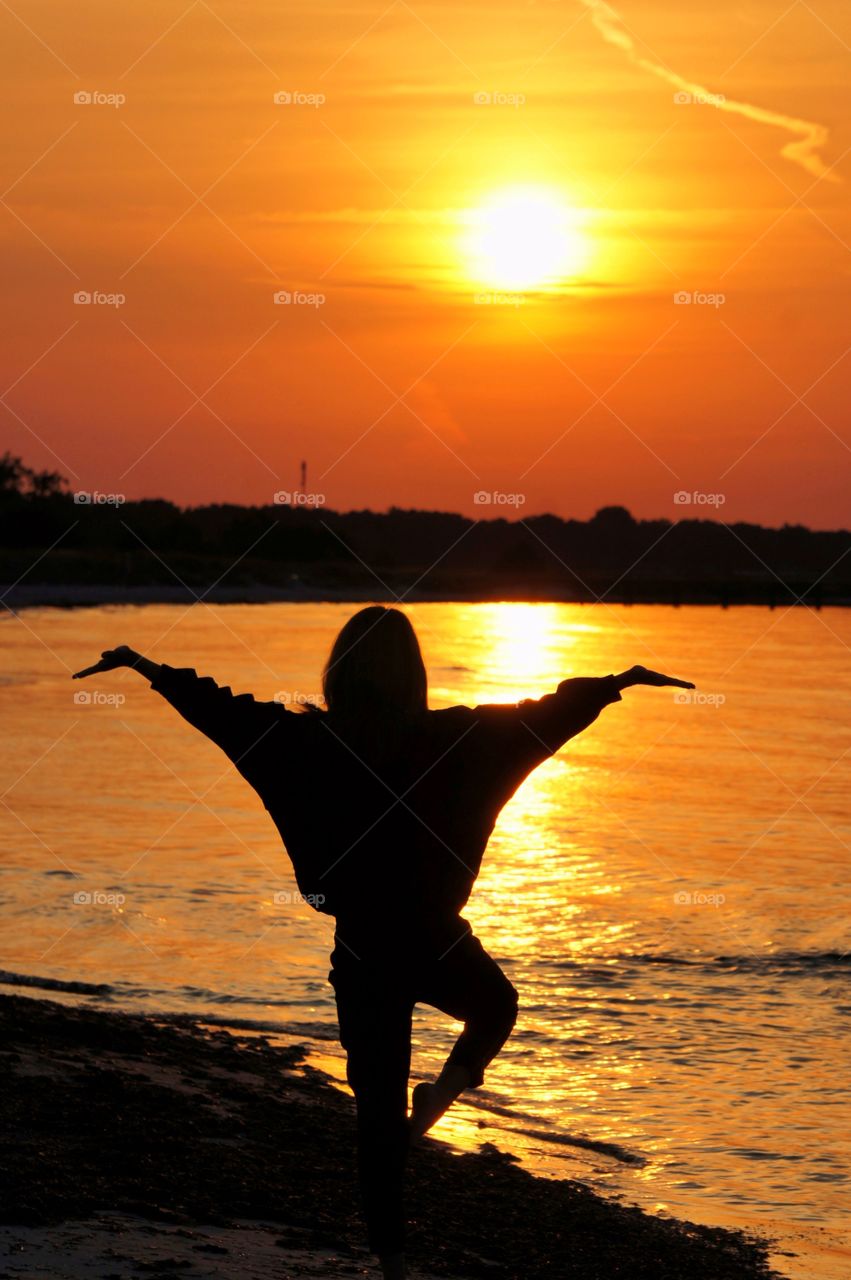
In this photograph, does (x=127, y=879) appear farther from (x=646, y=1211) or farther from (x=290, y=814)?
(x=290, y=814)

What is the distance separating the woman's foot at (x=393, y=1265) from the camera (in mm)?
4676

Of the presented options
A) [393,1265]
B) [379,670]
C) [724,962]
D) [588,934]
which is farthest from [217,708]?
[588,934]

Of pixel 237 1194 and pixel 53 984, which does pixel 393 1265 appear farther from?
pixel 53 984

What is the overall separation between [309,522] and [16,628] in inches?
3060

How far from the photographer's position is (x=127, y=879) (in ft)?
49.7

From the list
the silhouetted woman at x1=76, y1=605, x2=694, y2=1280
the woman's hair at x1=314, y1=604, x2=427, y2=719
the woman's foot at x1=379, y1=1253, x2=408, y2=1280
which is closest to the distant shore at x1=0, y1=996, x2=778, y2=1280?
the woman's foot at x1=379, y1=1253, x2=408, y2=1280

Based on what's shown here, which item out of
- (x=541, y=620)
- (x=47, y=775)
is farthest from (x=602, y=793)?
(x=541, y=620)

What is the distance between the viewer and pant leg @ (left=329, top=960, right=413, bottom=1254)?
4.58 meters

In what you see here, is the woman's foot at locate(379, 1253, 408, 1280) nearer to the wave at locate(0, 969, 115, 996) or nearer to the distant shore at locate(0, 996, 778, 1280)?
the distant shore at locate(0, 996, 778, 1280)

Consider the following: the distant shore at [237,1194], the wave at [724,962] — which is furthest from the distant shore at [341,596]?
the distant shore at [237,1194]

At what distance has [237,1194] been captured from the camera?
6.19m

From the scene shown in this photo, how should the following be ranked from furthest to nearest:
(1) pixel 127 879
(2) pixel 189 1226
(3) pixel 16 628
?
(3) pixel 16 628
(1) pixel 127 879
(2) pixel 189 1226

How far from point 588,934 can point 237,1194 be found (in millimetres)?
8239

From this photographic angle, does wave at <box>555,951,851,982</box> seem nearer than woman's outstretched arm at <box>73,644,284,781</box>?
No
